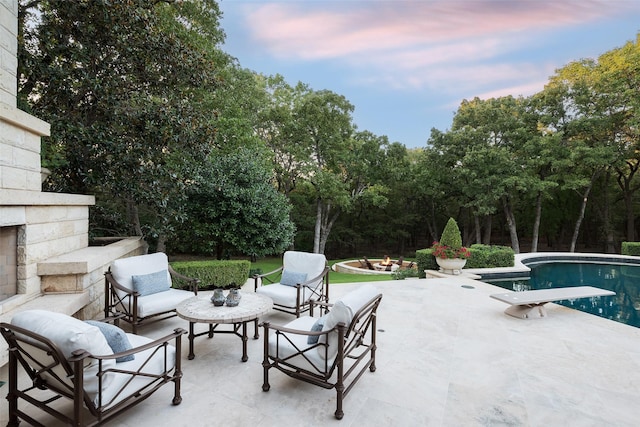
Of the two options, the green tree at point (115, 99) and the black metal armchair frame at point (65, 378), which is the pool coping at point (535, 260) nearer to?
the green tree at point (115, 99)

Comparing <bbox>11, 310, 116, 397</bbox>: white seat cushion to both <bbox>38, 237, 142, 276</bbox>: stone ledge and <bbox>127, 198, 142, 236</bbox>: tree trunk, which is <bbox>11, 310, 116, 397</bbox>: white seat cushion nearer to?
<bbox>38, 237, 142, 276</bbox>: stone ledge

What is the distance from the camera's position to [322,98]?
16172mm

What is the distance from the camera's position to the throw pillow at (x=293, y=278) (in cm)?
494

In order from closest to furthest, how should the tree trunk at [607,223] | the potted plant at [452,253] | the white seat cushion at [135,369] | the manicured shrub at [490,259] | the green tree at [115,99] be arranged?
the white seat cushion at [135,369], the green tree at [115,99], the potted plant at [452,253], the manicured shrub at [490,259], the tree trunk at [607,223]

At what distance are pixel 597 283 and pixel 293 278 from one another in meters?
9.92

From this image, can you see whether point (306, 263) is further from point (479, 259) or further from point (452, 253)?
point (479, 259)

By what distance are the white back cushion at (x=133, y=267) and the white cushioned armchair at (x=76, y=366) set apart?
1798 millimetres

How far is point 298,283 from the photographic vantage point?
4566 mm

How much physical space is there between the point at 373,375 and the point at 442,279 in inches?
212

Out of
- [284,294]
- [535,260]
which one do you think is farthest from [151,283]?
[535,260]

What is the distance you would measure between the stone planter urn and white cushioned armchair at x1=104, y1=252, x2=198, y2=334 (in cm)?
663

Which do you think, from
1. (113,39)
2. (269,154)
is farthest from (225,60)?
(113,39)

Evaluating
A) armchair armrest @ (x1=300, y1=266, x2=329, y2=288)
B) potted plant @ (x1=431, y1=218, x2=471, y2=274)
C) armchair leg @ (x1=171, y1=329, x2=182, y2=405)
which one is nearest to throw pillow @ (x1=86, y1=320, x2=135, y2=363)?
armchair leg @ (x1=171, y1=329, x2=182, y2=405)

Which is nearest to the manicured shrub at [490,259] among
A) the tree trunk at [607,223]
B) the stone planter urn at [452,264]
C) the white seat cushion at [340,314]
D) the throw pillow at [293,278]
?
the stone planter urn at [452,264]
